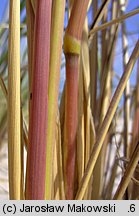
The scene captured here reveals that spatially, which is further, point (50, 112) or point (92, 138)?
point (92, 138)

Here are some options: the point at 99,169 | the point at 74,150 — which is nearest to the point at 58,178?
the point at 74,150

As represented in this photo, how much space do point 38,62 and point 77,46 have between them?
62mm

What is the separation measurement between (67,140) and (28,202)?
75 mm

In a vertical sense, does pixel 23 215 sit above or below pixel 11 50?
below

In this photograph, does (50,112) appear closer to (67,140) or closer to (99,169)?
(67,140)

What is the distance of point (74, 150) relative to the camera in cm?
30

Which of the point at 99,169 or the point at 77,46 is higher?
the point at 77,46

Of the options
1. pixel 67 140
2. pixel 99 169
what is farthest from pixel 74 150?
pixel 99 169

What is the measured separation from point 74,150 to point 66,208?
6cm

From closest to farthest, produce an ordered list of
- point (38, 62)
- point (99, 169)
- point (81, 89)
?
point (38, 62), point (81, 89), point (99, 169)

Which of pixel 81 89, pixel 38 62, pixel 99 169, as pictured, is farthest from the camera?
pixel 99 169

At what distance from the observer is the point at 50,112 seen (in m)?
0.23

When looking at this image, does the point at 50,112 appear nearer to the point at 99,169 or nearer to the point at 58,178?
the point at 58,178

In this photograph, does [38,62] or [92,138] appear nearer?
[38,62]
